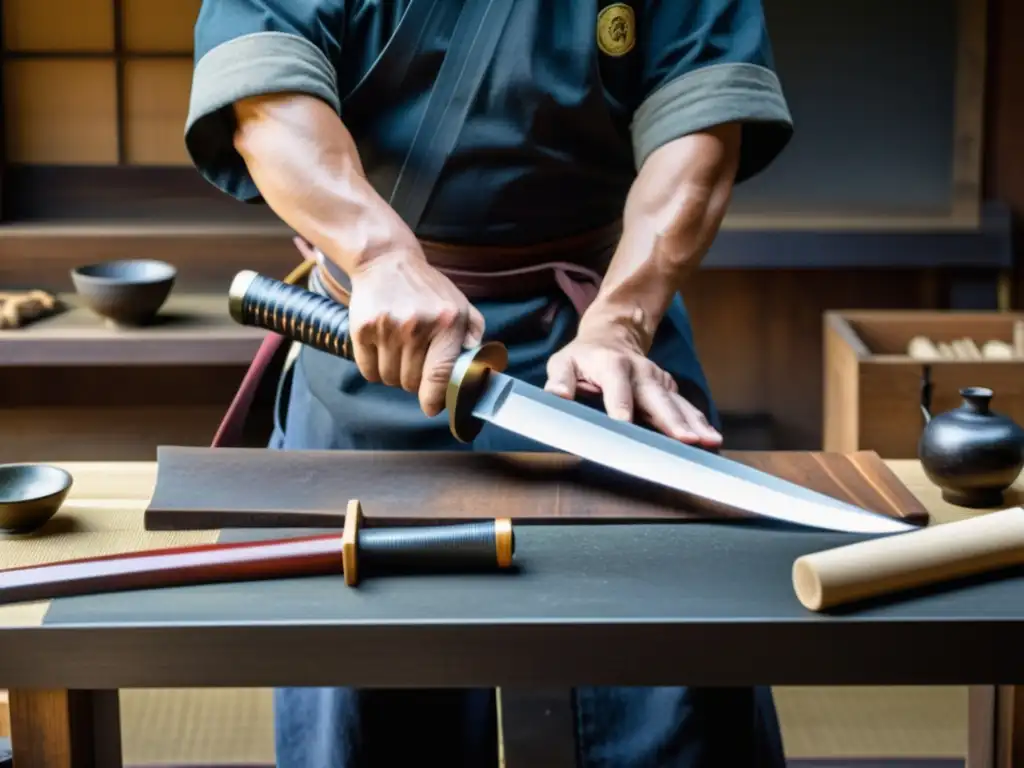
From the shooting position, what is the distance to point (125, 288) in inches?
106

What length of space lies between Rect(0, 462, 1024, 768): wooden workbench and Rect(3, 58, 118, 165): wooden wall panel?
1.92 m

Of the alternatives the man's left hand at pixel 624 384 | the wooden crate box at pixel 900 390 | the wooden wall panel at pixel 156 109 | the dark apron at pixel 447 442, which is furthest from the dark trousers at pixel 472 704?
the wooden wall panel at pixel 156 109

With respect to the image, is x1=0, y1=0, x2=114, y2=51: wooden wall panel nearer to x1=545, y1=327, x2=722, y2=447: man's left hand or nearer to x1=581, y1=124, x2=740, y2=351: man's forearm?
x1=581, y1=124, x2=740, y2=351: man's forearm

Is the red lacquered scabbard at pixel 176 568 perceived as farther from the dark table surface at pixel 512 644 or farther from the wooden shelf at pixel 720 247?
the wooden shelf at pixel 720 247

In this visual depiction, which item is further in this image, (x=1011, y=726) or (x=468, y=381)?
(x=1011, y=726)

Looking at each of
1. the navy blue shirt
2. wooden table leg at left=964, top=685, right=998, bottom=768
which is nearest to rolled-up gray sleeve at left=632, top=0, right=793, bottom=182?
the navy blue shirt

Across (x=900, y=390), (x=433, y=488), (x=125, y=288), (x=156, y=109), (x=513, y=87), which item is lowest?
(x=900, y=390)

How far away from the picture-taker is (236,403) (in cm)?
151

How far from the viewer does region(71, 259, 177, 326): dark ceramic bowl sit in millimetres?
2693

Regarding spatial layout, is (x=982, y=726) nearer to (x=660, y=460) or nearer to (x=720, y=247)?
(x=660, y=460)

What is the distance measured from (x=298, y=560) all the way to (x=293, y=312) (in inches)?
13.5

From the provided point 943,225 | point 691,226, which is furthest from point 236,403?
point 943,225

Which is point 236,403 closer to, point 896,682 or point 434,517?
point 434,517

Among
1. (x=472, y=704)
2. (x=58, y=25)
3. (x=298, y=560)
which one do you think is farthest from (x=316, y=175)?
(x=58, y=25)
